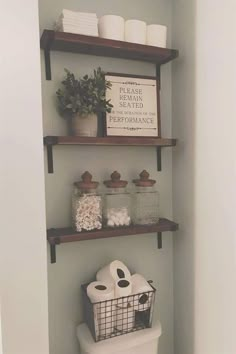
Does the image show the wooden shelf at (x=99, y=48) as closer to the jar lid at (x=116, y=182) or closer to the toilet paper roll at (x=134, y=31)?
the toilet paper roll at (x=134, y=31)

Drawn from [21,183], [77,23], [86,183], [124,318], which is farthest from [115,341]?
[77,23]

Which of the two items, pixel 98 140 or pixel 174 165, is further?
pixel 174 165

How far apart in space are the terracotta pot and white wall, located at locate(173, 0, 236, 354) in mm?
460

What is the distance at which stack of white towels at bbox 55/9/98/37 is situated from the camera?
1193 millimetres

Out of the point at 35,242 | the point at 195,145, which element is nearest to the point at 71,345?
the point at 35,242

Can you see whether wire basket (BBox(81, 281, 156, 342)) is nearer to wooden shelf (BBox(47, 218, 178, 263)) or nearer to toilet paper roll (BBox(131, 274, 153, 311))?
toilet paper roll (BBox(131, 274, 153, 311))

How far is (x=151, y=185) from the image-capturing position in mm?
1398

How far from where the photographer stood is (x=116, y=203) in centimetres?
136

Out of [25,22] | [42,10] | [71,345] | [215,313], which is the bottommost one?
[71,345]

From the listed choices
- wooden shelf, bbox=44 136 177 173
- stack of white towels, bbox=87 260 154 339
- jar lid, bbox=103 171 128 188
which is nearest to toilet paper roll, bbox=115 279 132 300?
stack of white towels, bbox=87 260 154 339

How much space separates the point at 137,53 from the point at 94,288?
A: 3.53 ft

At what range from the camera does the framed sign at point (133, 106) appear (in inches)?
54.2

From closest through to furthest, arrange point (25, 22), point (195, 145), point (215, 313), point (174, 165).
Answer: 1. point (25, 22)
2. point (215, 313)
3. point (195, 145)
4. point (174, 165)

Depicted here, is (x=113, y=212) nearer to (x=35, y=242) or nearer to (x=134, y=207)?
(x=134, y=207)
